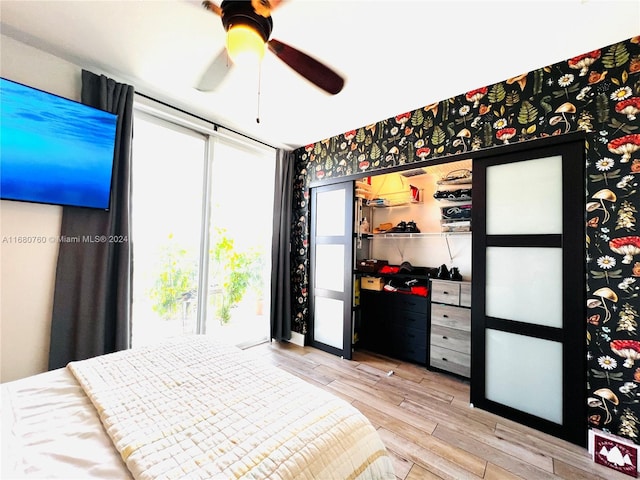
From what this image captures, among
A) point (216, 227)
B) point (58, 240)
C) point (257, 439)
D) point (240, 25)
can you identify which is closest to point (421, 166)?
point (240, 25)

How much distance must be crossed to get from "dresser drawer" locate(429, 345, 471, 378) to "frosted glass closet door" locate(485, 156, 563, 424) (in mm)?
456

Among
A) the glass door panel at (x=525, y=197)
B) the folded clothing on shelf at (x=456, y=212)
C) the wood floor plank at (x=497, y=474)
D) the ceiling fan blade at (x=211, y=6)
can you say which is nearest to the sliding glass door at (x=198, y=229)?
the ceiling fan blade at (x=211, y=6)

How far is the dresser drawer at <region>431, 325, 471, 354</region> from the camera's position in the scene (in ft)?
8.47

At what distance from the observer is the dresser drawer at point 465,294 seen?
2.59m

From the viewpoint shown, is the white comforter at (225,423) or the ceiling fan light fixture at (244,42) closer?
the white comforter at (225,423)

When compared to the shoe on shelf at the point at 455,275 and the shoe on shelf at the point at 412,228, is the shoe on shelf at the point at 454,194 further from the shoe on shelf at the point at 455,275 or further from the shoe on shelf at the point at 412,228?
the shoe on shelf at the point at 455,275

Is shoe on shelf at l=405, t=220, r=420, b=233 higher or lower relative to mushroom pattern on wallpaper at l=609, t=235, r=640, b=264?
higher

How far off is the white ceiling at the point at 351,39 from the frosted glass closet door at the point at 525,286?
2.57ft

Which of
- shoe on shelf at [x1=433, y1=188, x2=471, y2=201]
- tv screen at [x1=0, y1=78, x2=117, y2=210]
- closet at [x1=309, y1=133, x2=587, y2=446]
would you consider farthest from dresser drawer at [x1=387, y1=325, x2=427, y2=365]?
tv screen at [x1=0, y1=78, x2=117, y2=210]

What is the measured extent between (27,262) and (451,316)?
11.6 ft

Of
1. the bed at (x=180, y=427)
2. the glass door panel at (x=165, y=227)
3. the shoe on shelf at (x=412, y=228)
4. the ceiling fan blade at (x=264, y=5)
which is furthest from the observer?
the shoe on shelf at (x=412, y=228)

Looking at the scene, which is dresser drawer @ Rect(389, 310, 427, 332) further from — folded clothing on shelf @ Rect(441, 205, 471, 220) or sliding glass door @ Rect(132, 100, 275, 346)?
sliding glass door @ Rect(132, 100, 275, 346)

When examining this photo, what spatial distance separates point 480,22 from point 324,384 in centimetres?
298

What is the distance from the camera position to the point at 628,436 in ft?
5.22
